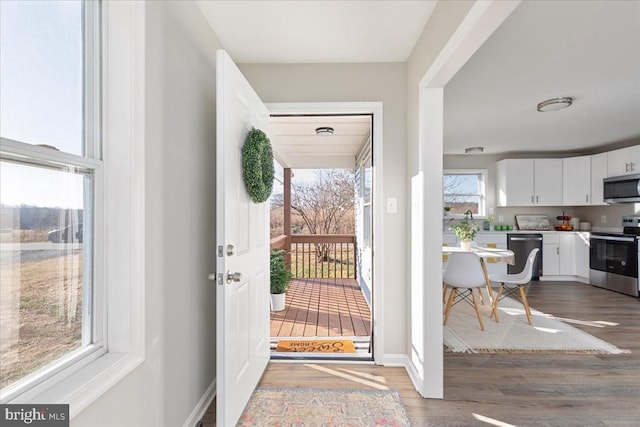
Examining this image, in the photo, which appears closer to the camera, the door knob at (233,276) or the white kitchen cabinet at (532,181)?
the door knob at (233,276)

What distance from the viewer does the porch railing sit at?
243 inches

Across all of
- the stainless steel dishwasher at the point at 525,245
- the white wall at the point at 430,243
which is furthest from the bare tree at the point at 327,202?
the white wall at the point at 430,243

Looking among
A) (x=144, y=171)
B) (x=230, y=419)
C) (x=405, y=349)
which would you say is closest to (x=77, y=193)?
(x=144, y=171)

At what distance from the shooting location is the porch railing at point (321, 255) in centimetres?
A: 618

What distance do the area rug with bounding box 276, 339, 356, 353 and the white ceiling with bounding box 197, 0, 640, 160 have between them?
2476 mm

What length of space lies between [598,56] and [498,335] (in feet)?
8.56

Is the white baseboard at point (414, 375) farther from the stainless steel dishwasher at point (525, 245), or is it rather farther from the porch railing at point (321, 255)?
the stainless steel dishwasher at point (525, 245)

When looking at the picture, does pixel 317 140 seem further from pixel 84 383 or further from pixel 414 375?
pixel 84 383

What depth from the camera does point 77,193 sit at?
3.75ft

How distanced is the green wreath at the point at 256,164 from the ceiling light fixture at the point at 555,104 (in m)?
3.17

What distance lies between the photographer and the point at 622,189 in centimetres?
515

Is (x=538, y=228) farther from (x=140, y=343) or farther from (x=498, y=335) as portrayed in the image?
(x=140, y=343)

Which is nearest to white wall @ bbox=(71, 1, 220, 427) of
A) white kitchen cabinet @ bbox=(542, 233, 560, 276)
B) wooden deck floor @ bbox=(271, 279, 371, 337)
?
wooden deck floor @ bbox=(271, 279, 371, 337)

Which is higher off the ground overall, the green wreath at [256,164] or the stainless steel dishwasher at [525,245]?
the green wreath at [256,164]
